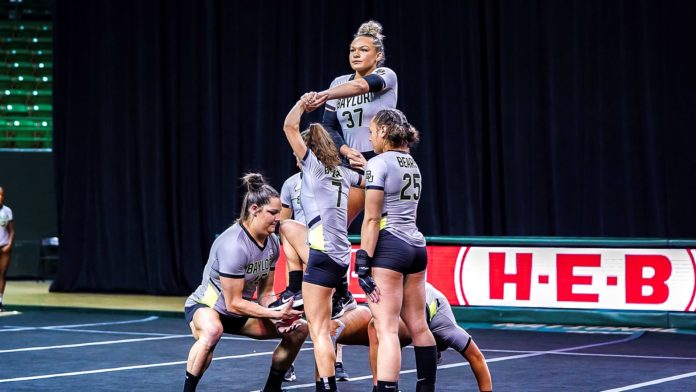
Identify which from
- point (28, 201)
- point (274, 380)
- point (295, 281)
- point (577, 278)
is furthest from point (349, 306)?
point (28, 201)

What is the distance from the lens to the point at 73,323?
46.0 feet

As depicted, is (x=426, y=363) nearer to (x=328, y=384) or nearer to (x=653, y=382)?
(x=328, y=384)

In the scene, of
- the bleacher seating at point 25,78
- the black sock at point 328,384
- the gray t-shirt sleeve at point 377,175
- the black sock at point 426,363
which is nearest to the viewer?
the gray t-shirt sleeve at point 377,175

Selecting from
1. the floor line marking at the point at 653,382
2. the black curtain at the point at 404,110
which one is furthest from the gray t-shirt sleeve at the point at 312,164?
the black curtain at the point at 404,110

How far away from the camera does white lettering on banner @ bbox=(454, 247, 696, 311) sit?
12484 mm

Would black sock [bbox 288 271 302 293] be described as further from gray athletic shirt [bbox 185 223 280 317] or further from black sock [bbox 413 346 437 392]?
black sock [bbox 413 346 437 392]

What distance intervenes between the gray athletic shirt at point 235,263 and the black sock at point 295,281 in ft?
1.20

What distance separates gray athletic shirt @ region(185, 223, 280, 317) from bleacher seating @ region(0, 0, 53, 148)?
1517cm

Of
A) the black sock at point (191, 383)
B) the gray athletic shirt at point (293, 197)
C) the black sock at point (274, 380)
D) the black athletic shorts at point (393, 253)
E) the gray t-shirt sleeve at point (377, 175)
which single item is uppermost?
the gray t-shirt sleeve at point (377, 175)

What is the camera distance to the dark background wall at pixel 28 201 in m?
21.1

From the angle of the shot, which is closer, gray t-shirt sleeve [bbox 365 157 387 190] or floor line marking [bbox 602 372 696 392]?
gray t-shirt sleeve [bbox 365 157 387 190]

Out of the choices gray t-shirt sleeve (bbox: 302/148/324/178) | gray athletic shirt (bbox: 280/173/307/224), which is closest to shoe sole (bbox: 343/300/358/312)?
gray t-shirt sleeve (bbox: 302/148/324/178)

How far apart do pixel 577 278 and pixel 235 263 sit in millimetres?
6310

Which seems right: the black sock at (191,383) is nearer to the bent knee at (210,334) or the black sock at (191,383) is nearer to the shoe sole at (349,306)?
the bent knee at (210,334)
